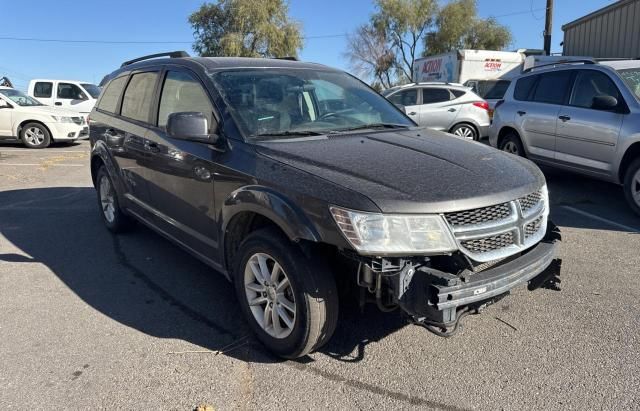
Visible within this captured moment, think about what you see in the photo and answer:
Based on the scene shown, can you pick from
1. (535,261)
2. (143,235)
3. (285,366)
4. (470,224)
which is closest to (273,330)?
(285,366)

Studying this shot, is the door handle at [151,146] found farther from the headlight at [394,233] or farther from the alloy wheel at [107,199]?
the headlight at [394,233]

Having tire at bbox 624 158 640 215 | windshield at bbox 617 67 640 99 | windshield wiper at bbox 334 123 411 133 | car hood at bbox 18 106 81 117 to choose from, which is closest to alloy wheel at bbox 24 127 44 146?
car hood at bbox 18 106 81 117

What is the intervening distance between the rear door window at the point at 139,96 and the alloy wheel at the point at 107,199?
0.93 m

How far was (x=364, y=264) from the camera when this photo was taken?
102 inches

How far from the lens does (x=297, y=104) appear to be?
3.81 meters

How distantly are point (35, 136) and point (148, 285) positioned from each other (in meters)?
11.6

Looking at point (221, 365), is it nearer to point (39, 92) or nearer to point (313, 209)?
point (313, 209)

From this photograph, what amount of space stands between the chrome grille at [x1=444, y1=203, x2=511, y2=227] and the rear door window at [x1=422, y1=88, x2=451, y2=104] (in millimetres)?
10036

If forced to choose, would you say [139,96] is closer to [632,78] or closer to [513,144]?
[632,78]

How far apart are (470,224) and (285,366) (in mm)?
1358

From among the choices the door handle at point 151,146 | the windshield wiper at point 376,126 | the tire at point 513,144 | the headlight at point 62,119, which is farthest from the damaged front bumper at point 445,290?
the headlight at point 62,119

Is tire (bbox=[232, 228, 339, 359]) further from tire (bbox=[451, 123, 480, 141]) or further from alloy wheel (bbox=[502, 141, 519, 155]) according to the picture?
→ tire (bbox=[451, 123, 480, 141])

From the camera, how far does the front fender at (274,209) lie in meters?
2.73

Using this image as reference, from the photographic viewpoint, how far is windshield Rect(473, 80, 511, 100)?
1712cm
